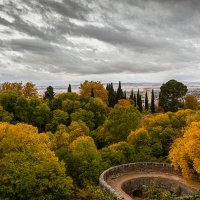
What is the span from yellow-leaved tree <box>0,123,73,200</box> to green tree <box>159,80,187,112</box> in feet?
207

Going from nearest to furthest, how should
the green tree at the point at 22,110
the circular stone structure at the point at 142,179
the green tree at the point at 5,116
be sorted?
1. the circular stone structure at the point at 142,179
2. the green tree at the point at 5,116
3. the green tree at the point at 22,110

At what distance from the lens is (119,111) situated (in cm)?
6656

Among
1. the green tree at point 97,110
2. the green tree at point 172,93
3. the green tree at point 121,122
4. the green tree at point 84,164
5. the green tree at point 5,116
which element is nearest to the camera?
the green tree at point 84,164

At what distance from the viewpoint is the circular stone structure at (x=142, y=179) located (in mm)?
44472

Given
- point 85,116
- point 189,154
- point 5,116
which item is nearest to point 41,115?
point 5,116

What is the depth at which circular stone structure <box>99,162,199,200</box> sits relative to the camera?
146 feet

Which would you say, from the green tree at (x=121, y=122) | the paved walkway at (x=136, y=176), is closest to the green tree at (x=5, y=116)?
the green tree at (x=121, y=122)

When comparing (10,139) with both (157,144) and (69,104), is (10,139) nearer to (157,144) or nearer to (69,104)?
(157,144)

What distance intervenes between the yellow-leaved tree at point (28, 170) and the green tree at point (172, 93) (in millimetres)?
63221

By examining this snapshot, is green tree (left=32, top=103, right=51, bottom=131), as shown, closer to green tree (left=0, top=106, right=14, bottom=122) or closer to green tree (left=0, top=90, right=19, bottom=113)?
green tree (left=0, top=90, right=19, bottom=113)

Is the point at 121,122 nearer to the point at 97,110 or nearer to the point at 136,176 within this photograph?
the point at 97,110

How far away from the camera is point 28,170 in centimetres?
4062

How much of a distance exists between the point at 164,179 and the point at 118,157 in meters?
8.74

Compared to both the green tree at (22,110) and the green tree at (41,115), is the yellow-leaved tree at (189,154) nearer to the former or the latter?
the green tree at (41,115)
